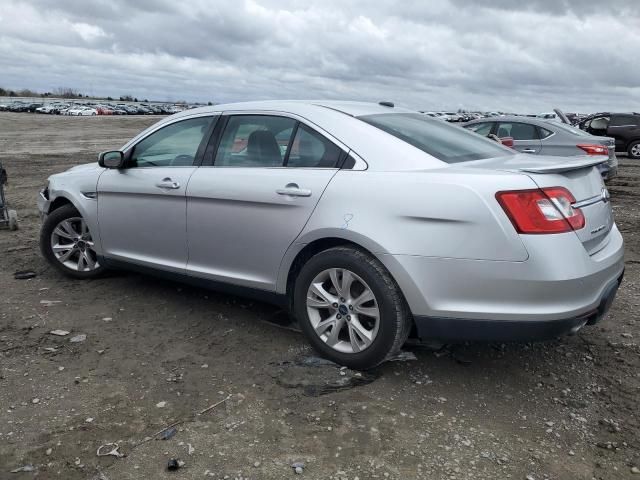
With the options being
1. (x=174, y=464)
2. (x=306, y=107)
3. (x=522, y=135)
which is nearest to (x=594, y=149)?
(x=522, y=135)

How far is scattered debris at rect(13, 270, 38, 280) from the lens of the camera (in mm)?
5562

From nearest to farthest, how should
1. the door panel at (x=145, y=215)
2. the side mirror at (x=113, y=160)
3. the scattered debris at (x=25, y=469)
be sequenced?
the scattered debris at (x=25, y=469), the door panel at (x=145, y=215), the side mirror at (x=113, y=160)

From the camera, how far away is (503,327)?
3.09m

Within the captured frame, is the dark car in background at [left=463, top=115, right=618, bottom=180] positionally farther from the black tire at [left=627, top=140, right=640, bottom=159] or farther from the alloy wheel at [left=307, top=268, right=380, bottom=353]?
the black tire at [left=627, top=140, right=640, bottom=159]

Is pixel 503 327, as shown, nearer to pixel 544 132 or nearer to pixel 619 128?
pixel 544 132

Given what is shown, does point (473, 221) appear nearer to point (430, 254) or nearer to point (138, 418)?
point (430, 254)

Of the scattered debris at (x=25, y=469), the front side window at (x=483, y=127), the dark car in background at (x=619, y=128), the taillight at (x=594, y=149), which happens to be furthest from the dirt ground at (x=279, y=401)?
the dark car in background at (x=619, y=128)

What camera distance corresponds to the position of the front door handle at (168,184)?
4322 mm

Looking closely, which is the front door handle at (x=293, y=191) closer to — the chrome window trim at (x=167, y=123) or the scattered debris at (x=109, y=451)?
the chrome window trim at (x=167, y=123)

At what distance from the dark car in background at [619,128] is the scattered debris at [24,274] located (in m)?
18.1

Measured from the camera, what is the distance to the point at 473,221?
3.04 meters

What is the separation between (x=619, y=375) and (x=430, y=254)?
4.93 ft

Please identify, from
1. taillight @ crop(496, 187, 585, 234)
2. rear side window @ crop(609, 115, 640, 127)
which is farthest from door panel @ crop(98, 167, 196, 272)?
rear side window @ crop(609, 115, 640, 127)

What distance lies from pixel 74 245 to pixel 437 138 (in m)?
3.38
